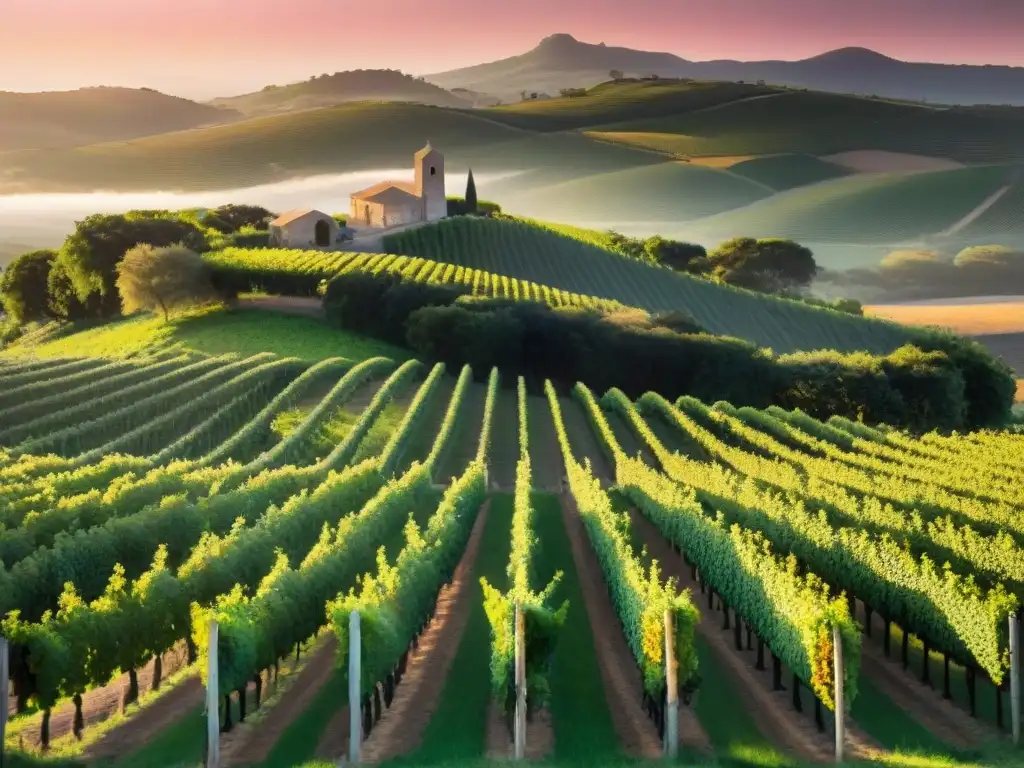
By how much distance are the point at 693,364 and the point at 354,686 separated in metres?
48.4

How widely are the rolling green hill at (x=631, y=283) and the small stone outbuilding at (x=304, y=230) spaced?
219 inches

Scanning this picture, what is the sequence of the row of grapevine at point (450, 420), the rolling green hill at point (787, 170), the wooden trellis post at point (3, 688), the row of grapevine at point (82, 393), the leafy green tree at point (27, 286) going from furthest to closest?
1. the rolling green hill at point (787, 170)
2. the leafy green tree at point (27, 286)
3. the row of grapevine at point (82, 393)
4. the row of grapevine at point (450, 420)
5. the wooden trellis post at point (3, 688)

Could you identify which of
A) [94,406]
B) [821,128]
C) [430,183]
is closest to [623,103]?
[821,128]

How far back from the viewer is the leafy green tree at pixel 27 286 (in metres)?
94.5

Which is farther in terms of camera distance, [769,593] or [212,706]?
[769,593]

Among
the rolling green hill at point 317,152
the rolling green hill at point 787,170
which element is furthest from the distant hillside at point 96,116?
the rolling green hill at point 787,170

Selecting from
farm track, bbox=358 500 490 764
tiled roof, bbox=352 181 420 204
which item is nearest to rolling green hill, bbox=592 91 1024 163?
tiled roof, bbox=352 181 420 204

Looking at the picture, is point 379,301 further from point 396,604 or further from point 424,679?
point 396,604

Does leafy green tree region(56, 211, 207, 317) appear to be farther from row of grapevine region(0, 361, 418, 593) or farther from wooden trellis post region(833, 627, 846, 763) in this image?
wooden trellis post region(833, 627, 846, 763)

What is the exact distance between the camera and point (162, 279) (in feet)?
240

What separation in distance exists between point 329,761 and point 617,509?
17015mm

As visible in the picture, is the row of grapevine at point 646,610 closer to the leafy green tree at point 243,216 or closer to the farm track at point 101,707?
the farm track at point 101,707

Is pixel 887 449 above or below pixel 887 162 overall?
below

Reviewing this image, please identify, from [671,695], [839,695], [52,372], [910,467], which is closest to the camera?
[671,695]
